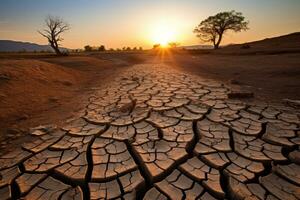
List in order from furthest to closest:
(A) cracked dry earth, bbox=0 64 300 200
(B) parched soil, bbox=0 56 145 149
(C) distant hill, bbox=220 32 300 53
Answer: (C) distant hill, bbox=220 32 300 53, (B) parched soil, bbox=0 56 145 149, (A) cracked dry earth, bbox=0 64 300 200

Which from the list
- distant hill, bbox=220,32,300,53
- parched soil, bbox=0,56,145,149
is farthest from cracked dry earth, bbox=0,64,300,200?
distant hill, bbox=220,32,300,53

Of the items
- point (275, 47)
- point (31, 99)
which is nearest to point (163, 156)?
point (31, 99)

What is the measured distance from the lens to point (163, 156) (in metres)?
1.88

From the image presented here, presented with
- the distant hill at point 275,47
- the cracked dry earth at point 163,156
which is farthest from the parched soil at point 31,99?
the distant hill at point 275,47

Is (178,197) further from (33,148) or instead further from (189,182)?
(33,148)

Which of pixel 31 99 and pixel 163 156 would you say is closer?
pixel 163 156

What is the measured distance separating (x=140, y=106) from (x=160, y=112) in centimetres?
47

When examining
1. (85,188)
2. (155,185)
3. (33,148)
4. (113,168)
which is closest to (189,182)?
(155,185)

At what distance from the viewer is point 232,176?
1583mm

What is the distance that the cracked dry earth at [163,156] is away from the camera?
4.88 feet

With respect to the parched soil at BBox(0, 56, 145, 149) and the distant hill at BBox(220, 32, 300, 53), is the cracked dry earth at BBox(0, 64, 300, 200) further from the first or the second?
the distant hill at BBox(220, 32, 300, 53)

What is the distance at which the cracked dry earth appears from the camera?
1487mm

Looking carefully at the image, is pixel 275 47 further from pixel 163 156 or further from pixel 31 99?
pixel 31 99

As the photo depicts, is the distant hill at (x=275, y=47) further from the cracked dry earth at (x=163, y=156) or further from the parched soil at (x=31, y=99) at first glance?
the parched soil at (x=31, y=99)
